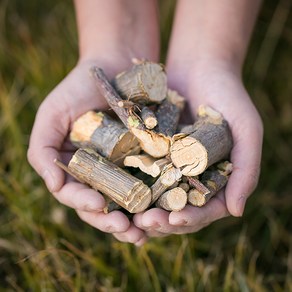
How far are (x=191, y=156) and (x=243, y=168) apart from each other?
0.19m

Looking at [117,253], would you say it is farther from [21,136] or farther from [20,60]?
[20,60]

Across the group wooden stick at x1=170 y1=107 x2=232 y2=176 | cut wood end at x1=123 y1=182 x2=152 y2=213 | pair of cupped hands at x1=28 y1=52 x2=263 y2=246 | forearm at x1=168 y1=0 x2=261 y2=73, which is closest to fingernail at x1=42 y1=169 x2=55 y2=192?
pair of cupped hands at x1=28 y1=52 x2=263 y2=246

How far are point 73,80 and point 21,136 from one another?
53 cm

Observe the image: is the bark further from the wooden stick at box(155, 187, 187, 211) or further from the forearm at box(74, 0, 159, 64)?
the forearm at box(74, 0, 159, 64)

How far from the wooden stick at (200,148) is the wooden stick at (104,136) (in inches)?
6.0

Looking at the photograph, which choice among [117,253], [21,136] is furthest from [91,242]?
[21,136]

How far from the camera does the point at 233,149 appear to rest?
1.64 meters

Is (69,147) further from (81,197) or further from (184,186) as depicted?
(184,186)

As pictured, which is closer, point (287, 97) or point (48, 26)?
point (287, 97)

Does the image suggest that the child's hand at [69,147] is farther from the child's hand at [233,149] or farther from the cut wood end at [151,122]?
the cut wood end at [151,122]

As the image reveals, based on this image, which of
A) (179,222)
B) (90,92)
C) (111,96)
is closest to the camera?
(179,222)

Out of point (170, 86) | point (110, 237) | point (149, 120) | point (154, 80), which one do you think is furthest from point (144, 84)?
point (110, 237)

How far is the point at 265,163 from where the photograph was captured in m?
2.31

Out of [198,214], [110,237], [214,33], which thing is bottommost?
[110,237]
